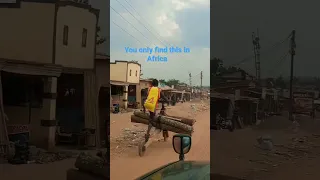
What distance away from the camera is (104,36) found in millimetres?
3348

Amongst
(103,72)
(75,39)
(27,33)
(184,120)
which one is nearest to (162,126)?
(184,120)

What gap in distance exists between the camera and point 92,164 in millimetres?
3434

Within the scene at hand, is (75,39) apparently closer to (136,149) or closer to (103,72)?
(103,72)

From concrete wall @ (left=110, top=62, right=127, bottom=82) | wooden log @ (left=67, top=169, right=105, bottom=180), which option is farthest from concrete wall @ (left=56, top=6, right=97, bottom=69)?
wooden log @ (left=67, top=169, right=105, bottom=180)

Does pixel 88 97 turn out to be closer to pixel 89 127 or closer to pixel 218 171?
pixel 89 127

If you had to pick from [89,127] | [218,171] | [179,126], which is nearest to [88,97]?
[89,127]

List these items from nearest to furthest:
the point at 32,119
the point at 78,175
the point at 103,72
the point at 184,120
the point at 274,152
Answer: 1. the point at 274,152
2. the point at 184,120
3. the point at 103,72
4. the point at 78,175
5. the point at 32,119

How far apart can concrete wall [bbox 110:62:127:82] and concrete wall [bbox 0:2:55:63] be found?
621 mm

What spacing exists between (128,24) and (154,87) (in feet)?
1.80

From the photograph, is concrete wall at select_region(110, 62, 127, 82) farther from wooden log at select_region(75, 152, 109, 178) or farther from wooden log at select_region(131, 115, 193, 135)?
wooden log at select_region(75, 152, 109, 178)

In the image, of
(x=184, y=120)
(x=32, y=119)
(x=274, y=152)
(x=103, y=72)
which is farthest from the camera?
(x=32, y=119)

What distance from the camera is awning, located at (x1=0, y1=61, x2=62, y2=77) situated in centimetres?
354

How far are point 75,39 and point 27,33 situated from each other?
0.43m

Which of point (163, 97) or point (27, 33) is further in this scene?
point (27, 33)
